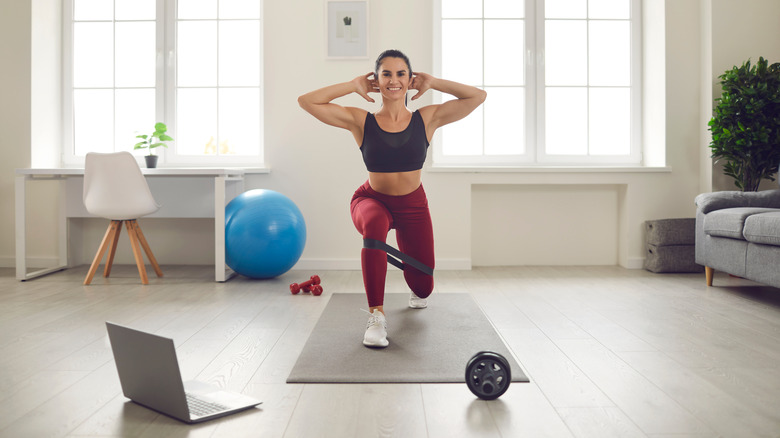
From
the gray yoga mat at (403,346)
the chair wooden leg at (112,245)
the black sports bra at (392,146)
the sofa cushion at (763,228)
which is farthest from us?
the chair wooden leg at (112,245)

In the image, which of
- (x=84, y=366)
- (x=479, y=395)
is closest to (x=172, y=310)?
(x=84, y=366)

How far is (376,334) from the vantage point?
8.04ft

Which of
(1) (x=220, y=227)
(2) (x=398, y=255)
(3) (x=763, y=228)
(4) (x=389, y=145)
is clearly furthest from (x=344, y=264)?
(3) (x=763, y=228)

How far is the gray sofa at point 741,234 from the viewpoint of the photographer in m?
3.15

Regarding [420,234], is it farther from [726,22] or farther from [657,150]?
[726,22]

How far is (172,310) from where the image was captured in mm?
3229

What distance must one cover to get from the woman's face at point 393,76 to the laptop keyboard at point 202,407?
1.47 metres

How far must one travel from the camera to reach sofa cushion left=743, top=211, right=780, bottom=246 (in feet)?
10.1

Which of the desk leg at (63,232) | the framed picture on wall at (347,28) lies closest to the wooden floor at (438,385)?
the desk leg at (63,232)

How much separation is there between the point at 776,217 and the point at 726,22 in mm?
2159

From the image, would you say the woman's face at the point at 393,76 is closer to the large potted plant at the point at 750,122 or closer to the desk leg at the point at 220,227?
the desk leg at the point at 220,227

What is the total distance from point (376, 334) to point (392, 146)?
2.63ft

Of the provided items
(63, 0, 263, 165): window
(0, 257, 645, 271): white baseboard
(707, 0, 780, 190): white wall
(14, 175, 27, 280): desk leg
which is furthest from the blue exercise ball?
(707, 0, 780, 190): white wall

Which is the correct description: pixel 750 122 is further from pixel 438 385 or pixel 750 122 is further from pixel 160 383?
pixel 160 383
